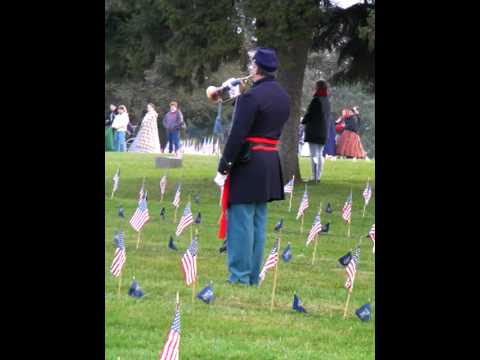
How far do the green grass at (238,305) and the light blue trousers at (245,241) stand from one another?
0.22 m

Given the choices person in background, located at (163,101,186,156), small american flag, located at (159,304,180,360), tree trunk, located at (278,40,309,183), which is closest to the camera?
small american flag, located at (159,304,180,360)

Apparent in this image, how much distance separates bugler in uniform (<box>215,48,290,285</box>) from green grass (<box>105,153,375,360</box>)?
1.13 feet

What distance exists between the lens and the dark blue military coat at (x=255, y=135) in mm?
10359

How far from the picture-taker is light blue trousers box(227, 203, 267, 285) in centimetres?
1057

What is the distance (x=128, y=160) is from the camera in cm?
3191

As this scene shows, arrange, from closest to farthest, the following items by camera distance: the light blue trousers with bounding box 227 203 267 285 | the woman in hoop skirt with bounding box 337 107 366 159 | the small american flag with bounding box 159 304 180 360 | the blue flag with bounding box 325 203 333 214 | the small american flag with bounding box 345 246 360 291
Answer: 1. the small american flag with bounding box 159 304 180 360
2. the small american flag with bounding box 345 246 360 291
3. the light blue trousers with bounding box 227 203 267 285
4. the blue flag with bounding box 325 203 333 214
5. the woman in hoop skirt with bounding box 337 107 366 159

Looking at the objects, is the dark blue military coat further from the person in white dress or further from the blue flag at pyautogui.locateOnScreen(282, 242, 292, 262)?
the person in white dress

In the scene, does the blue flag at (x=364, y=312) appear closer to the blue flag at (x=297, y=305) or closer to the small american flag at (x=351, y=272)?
the small american flag at (x=351, y=272)

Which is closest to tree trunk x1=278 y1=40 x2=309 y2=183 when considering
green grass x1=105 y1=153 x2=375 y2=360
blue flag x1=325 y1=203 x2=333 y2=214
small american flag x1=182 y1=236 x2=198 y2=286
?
blue flag x1=325 y1=203 x2=333 y2=214

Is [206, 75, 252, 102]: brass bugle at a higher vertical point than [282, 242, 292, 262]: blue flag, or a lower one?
higher

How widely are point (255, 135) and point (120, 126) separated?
2847 centimetres

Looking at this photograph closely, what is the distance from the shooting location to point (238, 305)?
9727 mm
